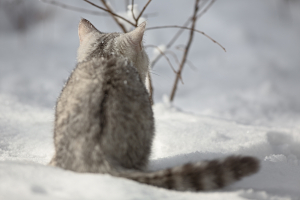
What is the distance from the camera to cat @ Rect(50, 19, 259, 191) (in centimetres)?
119

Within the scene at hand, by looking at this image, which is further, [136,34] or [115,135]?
[136,34]

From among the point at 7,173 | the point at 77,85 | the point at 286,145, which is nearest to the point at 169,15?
the point at 286,145

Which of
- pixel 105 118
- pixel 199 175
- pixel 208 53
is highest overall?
pixel 208 53

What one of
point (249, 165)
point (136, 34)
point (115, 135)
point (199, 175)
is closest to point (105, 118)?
point (115, 135)

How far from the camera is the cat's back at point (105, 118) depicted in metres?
1.21

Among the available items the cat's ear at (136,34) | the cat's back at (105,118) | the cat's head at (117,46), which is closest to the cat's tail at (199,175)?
the cat's back at (105,118)

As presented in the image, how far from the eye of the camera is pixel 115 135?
1.22 metres

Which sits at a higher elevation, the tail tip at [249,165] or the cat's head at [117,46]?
the cat's head at [117,46]

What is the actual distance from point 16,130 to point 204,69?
3.94 metres

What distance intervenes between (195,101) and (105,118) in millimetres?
3465

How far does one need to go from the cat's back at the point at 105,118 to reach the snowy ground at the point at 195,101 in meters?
0.12

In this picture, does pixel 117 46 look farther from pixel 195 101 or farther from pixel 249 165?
pixel 195 101

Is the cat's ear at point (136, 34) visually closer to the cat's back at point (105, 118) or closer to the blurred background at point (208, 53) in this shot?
the cat's back at point (105, 118)

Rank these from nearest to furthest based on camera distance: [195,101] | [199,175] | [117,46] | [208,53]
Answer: [199,175] → [117,46] → [195,101] → [208,53]
